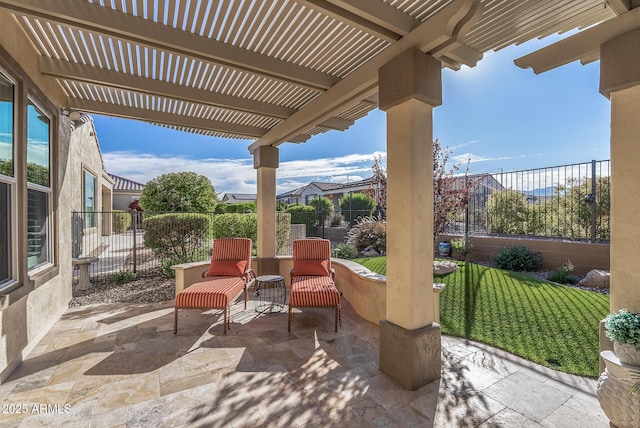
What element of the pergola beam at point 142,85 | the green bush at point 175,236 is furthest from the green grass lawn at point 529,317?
the green bush at point 175,236

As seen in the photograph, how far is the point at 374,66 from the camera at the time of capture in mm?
3195

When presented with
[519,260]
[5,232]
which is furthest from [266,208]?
[519,260]

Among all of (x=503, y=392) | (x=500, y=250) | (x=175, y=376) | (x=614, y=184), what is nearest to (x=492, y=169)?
(x=500, y=250)

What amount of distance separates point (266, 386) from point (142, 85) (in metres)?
4.05

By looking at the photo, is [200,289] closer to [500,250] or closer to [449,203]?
[449,203]

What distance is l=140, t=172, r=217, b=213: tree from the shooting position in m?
12.3

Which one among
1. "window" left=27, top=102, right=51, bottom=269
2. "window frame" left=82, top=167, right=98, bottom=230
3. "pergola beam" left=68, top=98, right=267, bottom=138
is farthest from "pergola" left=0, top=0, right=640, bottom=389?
"window frame" left=82, top=167, right=98, bottom=230

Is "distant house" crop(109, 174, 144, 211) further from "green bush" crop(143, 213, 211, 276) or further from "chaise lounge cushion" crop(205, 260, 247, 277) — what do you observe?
"chaise lounge cushion" crop(205, 260, 247, 277)

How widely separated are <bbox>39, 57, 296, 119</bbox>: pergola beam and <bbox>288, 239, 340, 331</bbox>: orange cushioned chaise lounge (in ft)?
8.32

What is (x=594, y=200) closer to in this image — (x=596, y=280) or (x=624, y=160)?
(x=596, y=280)

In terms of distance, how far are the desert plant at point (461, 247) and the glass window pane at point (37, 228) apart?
9250 mm

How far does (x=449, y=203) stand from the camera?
6.52 m

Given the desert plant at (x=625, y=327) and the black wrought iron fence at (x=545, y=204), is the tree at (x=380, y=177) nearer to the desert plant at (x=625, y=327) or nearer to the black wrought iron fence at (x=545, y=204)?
the black wrought iron fence at (x=545, y=204)

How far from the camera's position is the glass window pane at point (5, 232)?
3076 millimetres
